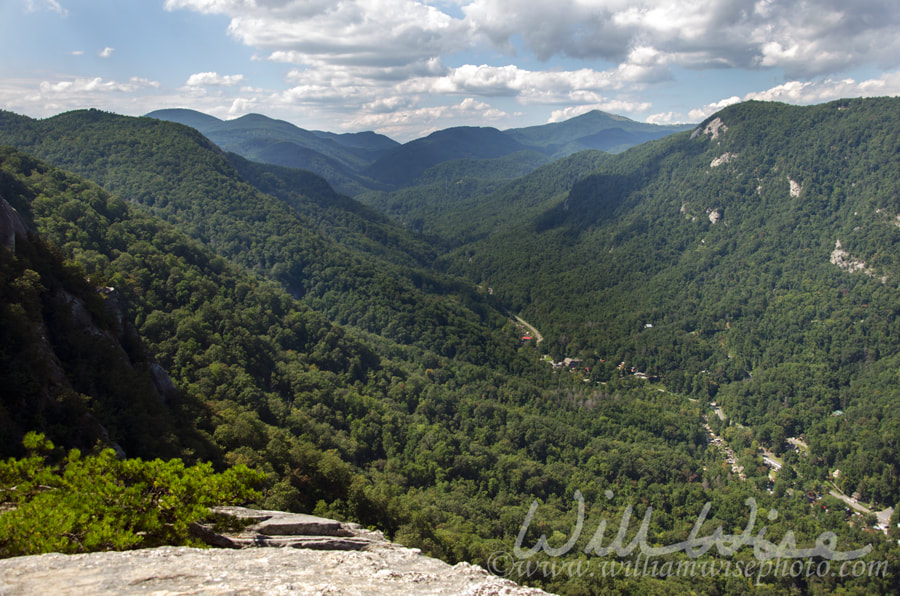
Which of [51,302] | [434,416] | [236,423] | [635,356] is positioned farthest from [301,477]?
[635,356]

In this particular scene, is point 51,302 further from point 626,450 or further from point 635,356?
point 635,356

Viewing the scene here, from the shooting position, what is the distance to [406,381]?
10644 cm

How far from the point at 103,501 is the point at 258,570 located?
22.9ft

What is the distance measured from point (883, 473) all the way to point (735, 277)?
11286 cm

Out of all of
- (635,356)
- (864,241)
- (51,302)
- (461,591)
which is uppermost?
(864,241)

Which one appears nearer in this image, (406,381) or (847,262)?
(406,381)

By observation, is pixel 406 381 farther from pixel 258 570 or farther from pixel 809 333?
pixel 809 333

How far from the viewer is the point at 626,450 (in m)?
101

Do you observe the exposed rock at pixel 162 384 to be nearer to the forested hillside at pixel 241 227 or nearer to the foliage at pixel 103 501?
the foliage at pixel 103 501

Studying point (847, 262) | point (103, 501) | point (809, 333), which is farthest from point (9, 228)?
point (847, 262)

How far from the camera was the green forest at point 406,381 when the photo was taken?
103 feet

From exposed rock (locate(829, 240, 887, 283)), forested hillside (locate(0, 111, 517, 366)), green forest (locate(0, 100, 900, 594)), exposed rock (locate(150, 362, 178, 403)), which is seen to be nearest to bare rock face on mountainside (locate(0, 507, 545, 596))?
green forest (locate(0, 100, 900, 594))

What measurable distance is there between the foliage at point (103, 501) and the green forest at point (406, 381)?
0.45 feet

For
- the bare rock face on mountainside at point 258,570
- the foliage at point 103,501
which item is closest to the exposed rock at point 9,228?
the foliage at point 103,501
